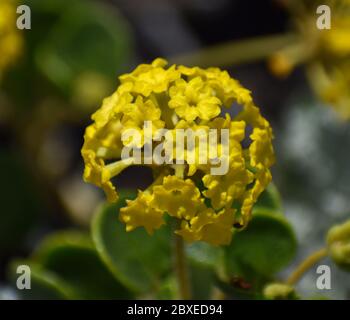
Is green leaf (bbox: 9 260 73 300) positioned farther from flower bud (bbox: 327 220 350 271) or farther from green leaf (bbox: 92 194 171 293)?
flower bud (bbox: 327 220 350 271)

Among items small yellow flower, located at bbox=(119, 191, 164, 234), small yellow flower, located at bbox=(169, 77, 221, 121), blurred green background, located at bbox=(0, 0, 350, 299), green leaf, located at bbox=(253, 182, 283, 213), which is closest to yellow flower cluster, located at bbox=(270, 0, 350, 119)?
blurred green background, located at bbox=(0, 0, 350, 299)

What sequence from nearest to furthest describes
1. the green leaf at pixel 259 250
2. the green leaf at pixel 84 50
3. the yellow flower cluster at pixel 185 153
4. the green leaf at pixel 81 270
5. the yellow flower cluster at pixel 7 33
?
the yellow flower cluster at pixel 185 153
the green leaf at pixel 259 250
the green leaf at pixel 81 270
the yellow flower cluster at pixel 7 33
the green leaf at pixel 84 50

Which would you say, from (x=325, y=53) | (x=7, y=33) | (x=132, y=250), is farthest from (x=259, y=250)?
(x=7, y=33)

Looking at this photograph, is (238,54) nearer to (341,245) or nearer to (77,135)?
(77,135)

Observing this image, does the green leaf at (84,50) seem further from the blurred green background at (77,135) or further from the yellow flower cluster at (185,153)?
the yellow flower cluster at (185,153)

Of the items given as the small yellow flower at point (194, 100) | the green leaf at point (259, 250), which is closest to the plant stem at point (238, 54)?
the green leaf at point (259, 250)

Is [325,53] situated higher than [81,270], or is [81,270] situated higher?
[325,53]
